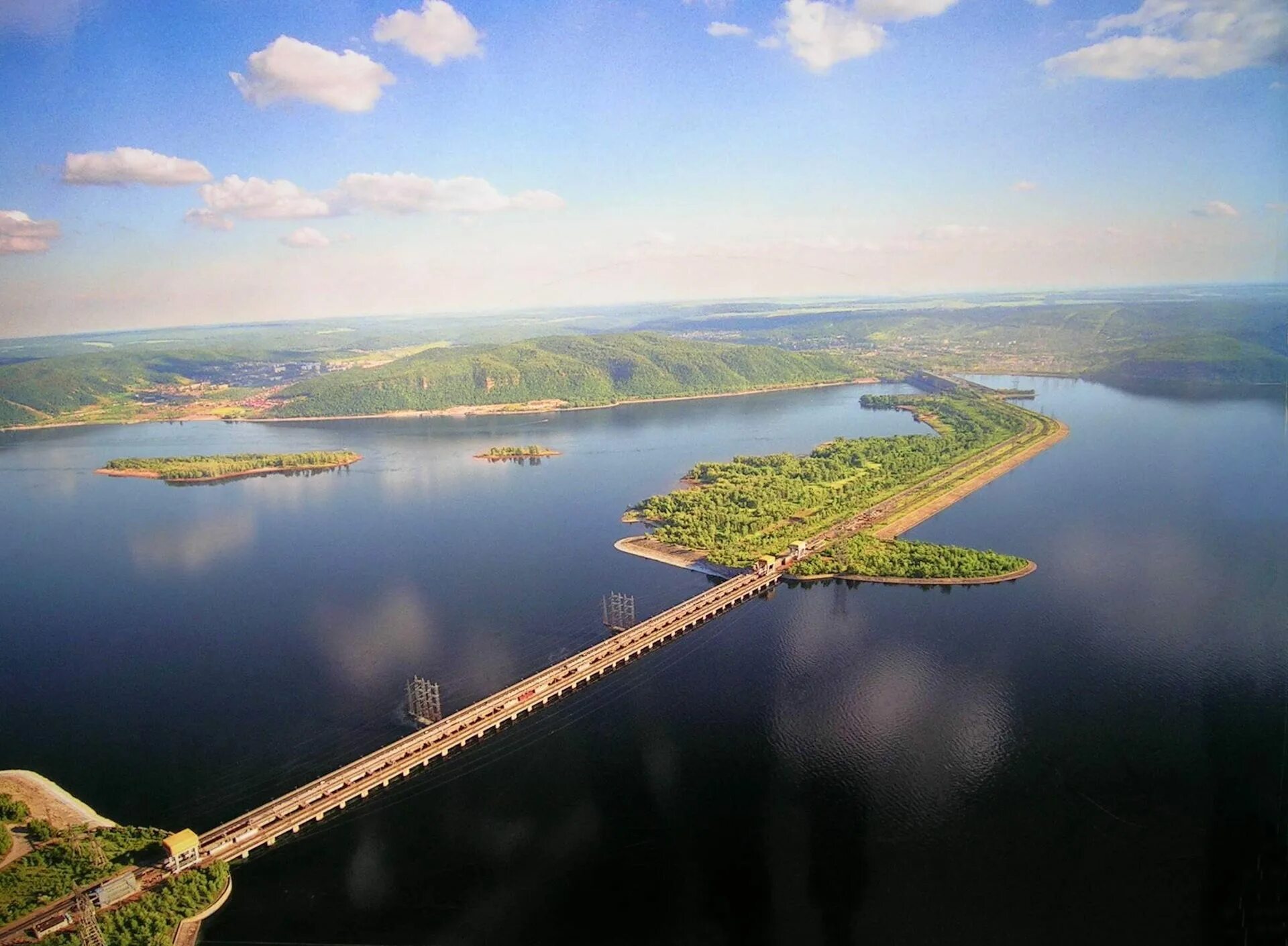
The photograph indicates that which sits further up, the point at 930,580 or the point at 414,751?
the point at 930,580

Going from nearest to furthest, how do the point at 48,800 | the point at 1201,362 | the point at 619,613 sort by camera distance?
the point at 48,800
the point at 619,613
the point at 1201,362

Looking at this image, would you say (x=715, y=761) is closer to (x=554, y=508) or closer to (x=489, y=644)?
(x=489, y=644)

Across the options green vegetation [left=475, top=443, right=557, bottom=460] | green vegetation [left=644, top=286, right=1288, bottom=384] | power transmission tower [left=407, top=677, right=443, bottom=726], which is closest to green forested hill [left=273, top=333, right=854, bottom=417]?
green vegetation [left=644, top=286, right=1288, bottom=384]

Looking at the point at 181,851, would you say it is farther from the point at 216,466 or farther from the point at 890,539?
the point at 216,466

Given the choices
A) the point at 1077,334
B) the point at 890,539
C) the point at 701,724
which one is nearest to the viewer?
the point at 701,724

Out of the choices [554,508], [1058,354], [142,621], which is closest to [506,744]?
[142,621]

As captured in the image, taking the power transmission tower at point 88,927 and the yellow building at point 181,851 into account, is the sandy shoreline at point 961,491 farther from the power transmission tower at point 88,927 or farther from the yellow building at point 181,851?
the power transmission tower at point 88,927

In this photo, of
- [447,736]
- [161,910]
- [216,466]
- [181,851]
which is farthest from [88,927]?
[216,466]
